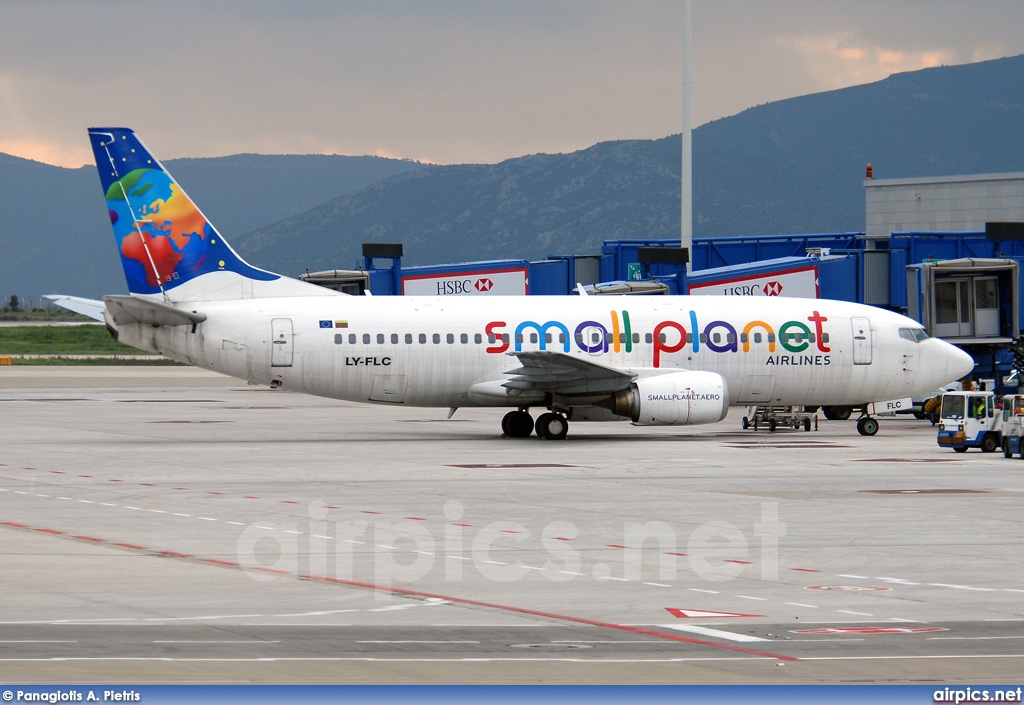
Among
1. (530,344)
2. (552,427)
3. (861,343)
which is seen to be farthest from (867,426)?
(530,344)

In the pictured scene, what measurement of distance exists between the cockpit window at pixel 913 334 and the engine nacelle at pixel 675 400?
7008 millimetres

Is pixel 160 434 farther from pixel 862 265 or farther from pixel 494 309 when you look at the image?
pixel 862 265

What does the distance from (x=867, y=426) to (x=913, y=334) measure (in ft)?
10.8

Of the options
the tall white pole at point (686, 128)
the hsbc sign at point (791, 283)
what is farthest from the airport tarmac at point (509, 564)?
the tall white pole at point (686, 128)

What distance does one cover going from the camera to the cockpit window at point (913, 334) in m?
44.0

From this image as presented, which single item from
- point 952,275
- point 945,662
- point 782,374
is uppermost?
point 952,275

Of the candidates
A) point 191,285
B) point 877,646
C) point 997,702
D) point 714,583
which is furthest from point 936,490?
point 191,285

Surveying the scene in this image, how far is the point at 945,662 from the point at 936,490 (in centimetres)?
1580

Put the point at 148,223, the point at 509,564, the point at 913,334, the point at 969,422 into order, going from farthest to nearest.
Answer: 1. the point at 913,334
2. the point at 148,223
3. the point at 969,422
4. the point at 509,564

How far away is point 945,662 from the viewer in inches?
529

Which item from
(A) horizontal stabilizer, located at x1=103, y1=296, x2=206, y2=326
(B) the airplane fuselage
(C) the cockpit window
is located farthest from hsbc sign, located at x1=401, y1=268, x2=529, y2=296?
(A) horizontal stabilizer, located at x1=103, y1=296, x2=206, y2=326

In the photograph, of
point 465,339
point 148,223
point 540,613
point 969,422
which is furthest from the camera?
point 465,339

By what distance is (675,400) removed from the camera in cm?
4016

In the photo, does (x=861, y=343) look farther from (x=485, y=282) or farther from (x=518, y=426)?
(x=485, y=282)
